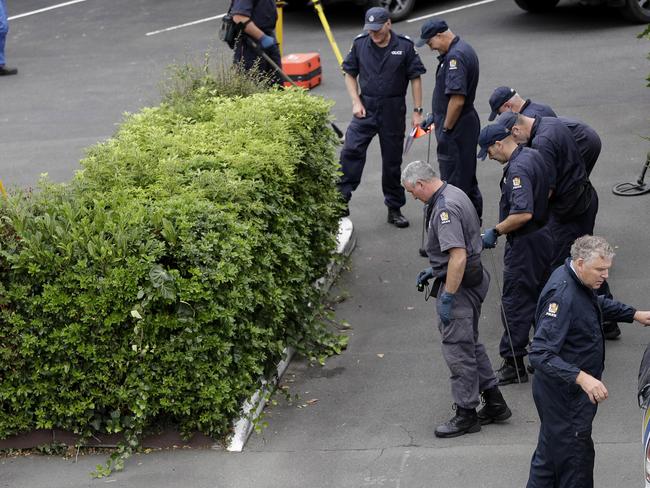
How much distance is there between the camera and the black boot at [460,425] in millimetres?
7285

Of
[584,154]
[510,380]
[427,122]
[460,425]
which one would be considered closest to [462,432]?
[460,425]

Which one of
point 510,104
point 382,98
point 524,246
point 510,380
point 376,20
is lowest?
point 510,380

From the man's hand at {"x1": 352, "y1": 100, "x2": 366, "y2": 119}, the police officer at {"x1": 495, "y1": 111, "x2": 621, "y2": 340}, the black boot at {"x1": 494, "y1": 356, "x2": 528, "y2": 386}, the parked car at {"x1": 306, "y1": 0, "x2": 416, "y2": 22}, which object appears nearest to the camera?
the black boot at {"x1": 494, "y1": 356, "x2": 528, "y2": 386}

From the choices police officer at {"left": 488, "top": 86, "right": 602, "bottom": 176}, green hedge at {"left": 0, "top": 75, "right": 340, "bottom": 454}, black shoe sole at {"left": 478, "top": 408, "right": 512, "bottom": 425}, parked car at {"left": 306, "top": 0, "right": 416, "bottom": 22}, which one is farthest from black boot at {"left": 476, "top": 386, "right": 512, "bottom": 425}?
parked car at {"left": 306, "top": 0, "right": 416, "bottom": 22}

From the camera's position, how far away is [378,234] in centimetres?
1086

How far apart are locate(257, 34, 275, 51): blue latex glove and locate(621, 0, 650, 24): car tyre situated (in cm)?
676

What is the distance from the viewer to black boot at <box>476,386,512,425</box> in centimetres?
738

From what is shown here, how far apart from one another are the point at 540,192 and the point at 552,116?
39.2 inches

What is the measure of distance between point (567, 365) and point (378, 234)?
5.12m

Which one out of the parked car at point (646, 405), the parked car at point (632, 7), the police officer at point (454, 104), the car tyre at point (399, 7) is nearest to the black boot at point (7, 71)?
the car tyre at point (399, 7)

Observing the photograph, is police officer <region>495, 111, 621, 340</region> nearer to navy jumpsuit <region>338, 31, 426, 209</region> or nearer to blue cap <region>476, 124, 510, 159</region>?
blue cap <region>476, 124, 510, 159</region>

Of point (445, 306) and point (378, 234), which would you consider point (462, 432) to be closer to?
point (445, 306)

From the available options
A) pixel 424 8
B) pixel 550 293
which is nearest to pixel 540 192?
pixel 550 293

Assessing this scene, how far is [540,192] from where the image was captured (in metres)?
7.72
